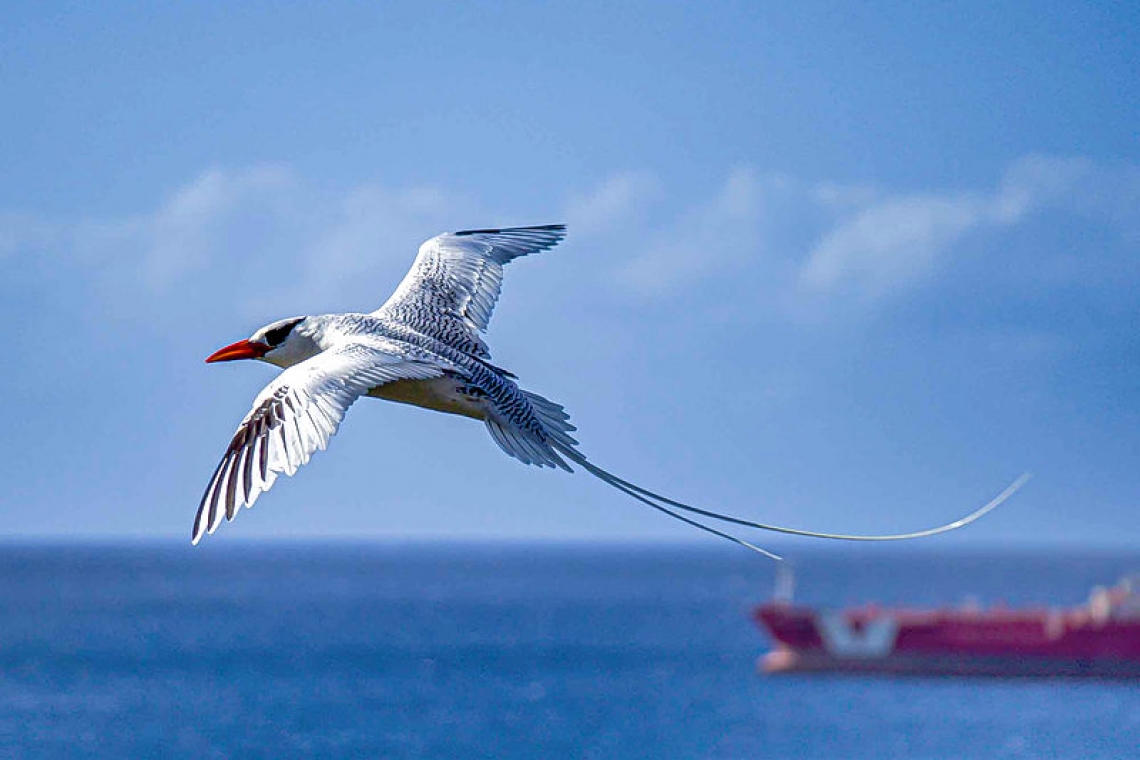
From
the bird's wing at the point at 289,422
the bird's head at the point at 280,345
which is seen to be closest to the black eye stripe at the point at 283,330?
the bird's head at the point at 280,345

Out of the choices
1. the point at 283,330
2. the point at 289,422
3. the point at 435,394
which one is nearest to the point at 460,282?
the point at 283,330

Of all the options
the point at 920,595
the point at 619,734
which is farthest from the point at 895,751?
the point at 920,595

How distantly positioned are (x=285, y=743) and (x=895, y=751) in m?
22.3

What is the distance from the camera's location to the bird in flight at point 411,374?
686cm

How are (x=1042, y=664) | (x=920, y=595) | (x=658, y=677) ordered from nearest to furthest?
(x=1042, y=664)
(x=658, y=677)
(x=920, y=595)

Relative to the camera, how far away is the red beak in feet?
27.6

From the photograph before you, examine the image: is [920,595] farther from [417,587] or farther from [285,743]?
[285,743]

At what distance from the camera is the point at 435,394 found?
783 cm

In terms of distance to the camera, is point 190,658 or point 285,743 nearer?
point 285,743

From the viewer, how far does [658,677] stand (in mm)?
91000

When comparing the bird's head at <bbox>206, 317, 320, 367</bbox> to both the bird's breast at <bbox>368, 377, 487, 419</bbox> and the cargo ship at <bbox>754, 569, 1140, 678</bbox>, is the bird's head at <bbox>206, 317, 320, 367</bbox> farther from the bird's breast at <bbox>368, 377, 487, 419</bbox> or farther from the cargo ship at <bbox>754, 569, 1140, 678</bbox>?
the cargo ship at <bbox>754, 569, 1140, 678</bbox>

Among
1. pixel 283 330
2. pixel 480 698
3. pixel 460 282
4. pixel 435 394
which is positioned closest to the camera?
pixel 435 394

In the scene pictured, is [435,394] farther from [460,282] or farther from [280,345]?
[460,282]

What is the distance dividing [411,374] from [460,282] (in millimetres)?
2128
